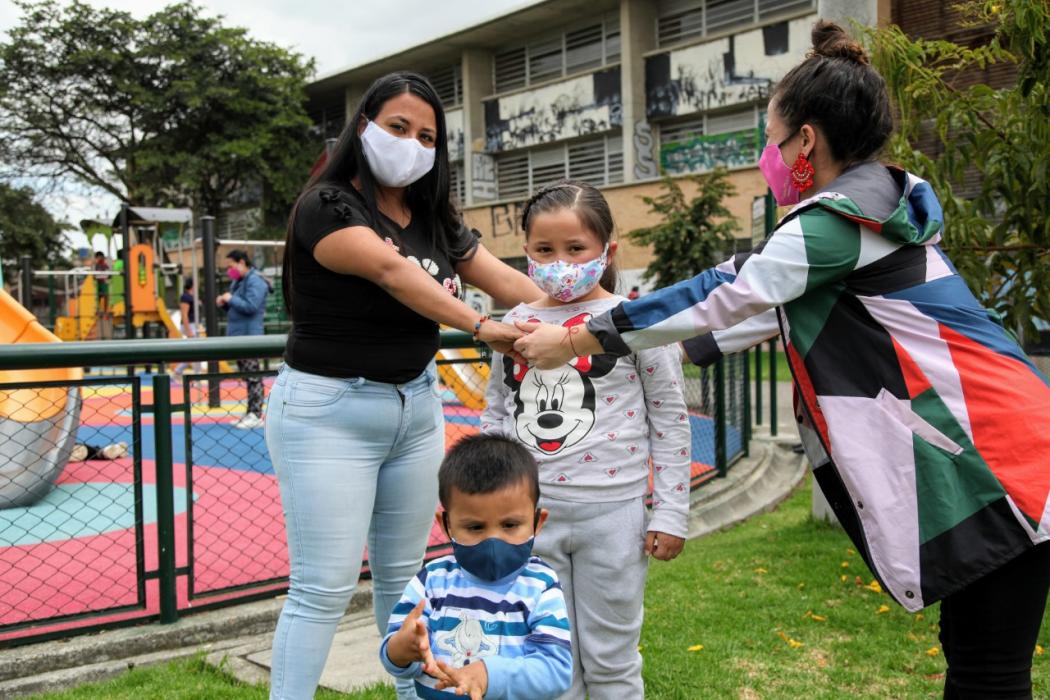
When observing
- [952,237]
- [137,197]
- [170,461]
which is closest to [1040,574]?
[952,237]

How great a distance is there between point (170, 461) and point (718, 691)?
8.14 ft

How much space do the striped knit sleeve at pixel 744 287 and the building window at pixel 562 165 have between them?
71.9 feet

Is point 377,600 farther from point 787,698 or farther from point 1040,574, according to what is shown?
point 1040,574

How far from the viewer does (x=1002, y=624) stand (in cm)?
195

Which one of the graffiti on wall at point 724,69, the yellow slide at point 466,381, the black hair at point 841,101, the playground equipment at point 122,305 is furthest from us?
the graffiti on wall at point 724,69

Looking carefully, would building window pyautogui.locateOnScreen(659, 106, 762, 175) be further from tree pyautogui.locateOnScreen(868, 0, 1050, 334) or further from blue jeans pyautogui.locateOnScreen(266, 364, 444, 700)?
blue jeans pyautogui.locateOnScreen(266, 364, 444, 700)

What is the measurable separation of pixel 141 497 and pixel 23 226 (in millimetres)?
33735

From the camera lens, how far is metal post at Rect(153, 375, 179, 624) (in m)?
3.97

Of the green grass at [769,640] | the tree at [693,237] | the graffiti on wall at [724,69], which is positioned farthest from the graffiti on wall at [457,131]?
the green grass at [769,640]

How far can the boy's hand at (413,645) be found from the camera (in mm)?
1646

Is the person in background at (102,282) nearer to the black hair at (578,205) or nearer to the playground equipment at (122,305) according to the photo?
the playground equipment at (122,305)

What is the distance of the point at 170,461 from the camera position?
161 inches

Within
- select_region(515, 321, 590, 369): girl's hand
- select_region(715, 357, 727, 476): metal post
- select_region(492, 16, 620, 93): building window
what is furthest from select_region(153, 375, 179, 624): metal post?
select_region(492, 16, 620, 93): building window

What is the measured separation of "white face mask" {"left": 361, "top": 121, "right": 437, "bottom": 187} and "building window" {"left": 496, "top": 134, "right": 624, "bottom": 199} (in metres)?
21.3
